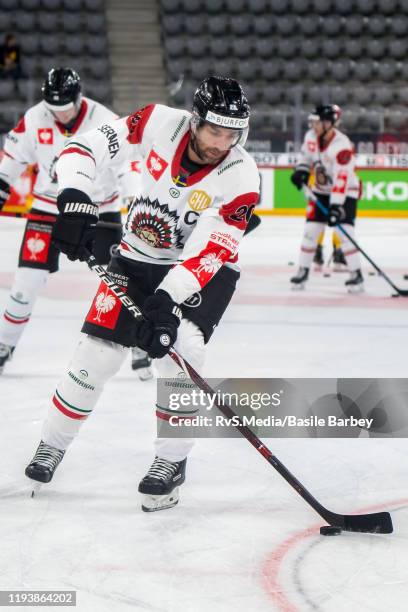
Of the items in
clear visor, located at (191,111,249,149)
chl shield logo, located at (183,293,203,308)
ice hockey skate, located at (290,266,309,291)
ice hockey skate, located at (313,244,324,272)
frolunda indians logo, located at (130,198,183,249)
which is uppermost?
clear visor, located at (191,111,249,149)

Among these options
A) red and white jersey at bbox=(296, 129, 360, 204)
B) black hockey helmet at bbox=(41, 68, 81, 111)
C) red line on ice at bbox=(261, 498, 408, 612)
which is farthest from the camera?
red and white jersey at bbox=(296, 129, 360, 204)

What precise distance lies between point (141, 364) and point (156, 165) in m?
1.49

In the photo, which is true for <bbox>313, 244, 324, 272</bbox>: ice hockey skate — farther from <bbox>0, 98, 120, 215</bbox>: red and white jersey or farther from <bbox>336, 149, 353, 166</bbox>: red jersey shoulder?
<bbox>0, 98, 120, 215</bbox>: red and white jersey

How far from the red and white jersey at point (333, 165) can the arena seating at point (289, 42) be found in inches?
265

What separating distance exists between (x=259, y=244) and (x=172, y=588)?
6.92 metres

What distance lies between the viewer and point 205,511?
2.35 m

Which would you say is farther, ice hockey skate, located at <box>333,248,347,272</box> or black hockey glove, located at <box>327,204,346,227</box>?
ice hockey skate, located at <box>333,248,347,272</box>

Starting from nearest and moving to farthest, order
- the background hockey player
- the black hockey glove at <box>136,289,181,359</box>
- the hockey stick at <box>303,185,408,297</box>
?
the black hockey glove at <box>136,289,181,359</box> → the hockey stick at <box>303,185,408,297</box> → the background hockey player

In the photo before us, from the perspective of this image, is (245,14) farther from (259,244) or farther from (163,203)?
(163,203)

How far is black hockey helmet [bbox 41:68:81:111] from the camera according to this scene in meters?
3.54

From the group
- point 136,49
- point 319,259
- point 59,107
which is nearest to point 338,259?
point 319,259

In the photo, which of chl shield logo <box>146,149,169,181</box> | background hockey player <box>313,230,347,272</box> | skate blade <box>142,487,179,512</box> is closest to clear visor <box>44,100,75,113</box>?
chl shield logo <box>146,149,169,181</box>

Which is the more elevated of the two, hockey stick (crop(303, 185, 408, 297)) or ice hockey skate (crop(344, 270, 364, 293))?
hockey stick (crop(303, 185, 408, 297))

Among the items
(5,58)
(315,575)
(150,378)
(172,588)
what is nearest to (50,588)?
(172,588)
